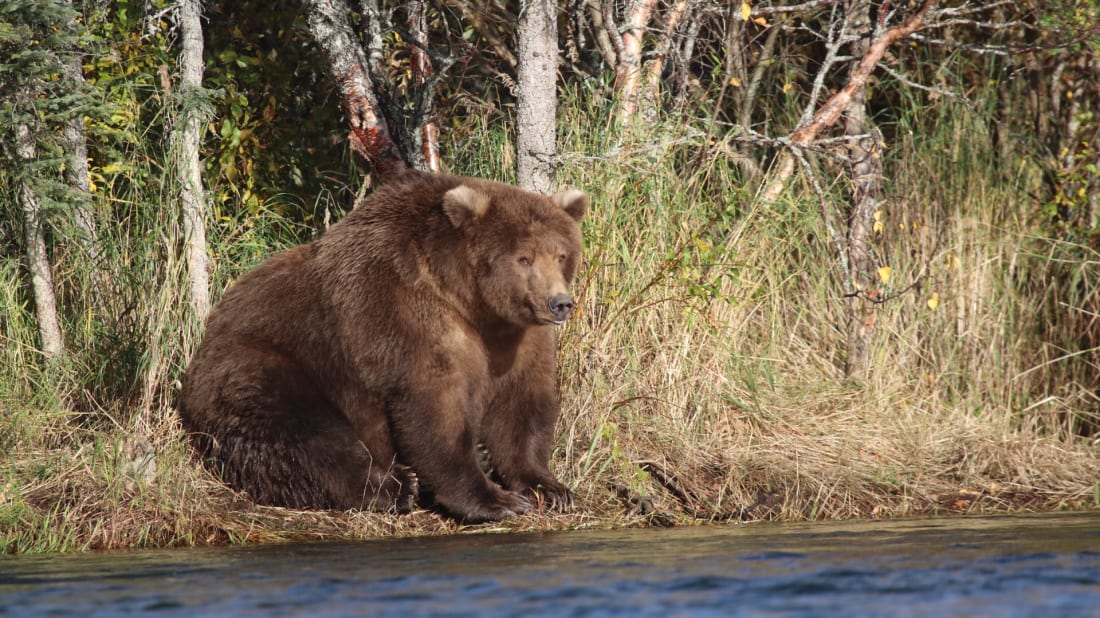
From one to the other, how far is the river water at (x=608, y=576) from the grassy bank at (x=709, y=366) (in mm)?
641

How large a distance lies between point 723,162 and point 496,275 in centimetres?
221

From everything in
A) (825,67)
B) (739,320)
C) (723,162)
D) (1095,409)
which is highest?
(825,67)

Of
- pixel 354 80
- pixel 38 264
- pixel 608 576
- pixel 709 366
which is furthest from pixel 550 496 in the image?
pixel 38 264

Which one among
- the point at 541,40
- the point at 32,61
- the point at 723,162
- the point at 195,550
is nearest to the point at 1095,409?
the point at 723,162

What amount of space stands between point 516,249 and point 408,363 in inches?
29.5

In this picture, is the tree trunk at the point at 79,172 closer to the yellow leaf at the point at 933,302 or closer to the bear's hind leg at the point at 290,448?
the bear's hind leg at the point at 290,448

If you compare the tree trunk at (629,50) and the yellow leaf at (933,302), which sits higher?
the tree trunk at (629,50)

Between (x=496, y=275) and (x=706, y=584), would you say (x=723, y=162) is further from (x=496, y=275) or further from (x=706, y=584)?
(x=706, y=584)

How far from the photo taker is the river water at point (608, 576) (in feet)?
14.0

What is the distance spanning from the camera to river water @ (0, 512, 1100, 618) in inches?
168

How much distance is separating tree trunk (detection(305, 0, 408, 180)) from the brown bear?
4.39 ft

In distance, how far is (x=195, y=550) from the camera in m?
6.05

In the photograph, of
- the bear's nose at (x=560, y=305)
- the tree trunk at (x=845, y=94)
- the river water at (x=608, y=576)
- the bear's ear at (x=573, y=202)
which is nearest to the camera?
the river water at (x=608, y=576)

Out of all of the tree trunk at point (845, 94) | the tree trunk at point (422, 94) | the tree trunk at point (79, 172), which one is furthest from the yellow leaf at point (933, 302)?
the tree trunk at point (79, 172)
